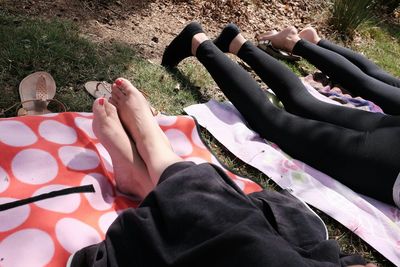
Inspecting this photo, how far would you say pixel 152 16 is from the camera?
3.24 meters

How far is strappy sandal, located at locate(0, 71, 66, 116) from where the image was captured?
6.44 ft

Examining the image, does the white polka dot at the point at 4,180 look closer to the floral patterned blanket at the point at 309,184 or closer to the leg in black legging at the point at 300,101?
the floral patterned blanket at the point at 309,184

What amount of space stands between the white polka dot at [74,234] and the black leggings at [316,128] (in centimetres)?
117

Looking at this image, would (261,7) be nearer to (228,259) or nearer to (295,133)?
(295,133)

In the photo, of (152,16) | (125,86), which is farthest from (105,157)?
(152,16)

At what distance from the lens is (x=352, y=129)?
7.05ft

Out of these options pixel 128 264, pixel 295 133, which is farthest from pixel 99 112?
pixel 295 133

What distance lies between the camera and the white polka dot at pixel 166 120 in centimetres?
215

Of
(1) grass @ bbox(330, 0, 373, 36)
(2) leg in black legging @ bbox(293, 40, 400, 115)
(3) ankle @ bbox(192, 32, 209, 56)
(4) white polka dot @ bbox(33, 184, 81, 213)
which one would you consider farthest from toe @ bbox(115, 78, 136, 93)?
(1) grass @ bbox(330, 0, 373, 36)

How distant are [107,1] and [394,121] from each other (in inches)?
85.6

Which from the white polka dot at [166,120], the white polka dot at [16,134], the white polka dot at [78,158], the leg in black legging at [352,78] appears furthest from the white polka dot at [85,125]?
the leg in black legging at [352,78]

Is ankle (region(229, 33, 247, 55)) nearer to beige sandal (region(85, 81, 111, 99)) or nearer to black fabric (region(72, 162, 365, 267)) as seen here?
beige sandal (region(85, 81, 111, 99))

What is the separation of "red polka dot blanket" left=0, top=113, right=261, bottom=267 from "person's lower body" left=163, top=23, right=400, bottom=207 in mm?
376

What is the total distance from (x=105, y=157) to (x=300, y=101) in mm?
1187
